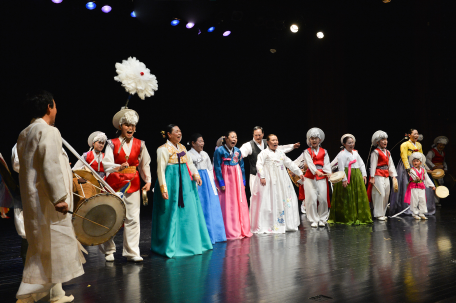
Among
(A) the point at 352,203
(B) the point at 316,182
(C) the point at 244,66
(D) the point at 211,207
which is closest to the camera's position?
(D) the point at 211,207

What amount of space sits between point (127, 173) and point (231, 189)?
1.86 metres

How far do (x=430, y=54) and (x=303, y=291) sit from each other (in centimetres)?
997

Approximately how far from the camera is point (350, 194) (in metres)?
6.39

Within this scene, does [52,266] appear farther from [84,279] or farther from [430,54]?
[430,54]

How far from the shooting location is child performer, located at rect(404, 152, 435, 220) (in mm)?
6535

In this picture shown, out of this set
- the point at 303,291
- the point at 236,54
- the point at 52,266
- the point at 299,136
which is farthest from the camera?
the point at 299,136

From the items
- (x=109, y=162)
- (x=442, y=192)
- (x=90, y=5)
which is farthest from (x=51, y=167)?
(x=442, y=192)

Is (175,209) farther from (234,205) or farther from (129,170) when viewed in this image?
(234,205)

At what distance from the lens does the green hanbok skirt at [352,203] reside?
6297mm

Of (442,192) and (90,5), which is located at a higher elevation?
(90,5)

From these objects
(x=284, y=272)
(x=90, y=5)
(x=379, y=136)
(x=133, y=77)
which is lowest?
(x=284, y=272)

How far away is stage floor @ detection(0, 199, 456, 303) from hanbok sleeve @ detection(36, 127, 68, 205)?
2.93 feet

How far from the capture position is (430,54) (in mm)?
10805

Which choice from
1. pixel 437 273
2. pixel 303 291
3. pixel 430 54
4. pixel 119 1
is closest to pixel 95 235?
pixel 303 291
